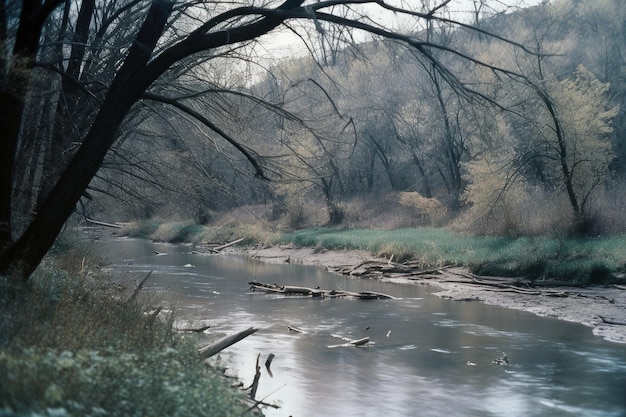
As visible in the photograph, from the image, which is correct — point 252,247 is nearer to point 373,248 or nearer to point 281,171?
point 373,248

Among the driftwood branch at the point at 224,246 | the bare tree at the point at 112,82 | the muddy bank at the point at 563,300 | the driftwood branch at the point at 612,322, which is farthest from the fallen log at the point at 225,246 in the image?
the bare tree at the point at 112,82

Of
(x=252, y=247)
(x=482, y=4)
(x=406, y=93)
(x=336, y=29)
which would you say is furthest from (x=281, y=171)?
(x=406, y=93)

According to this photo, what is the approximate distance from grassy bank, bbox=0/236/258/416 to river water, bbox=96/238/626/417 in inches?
120

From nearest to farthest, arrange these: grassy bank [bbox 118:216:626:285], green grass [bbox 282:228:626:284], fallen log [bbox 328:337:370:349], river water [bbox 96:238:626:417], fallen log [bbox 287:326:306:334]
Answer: river water [bbox 96:238:626:417] → fallen log [bbox 328:337:370:349] → fallen log [bbox 287:326:306:334] → green grass [bbox 282:228:626:284] → grassy bank [bbox 118:216:626:285]

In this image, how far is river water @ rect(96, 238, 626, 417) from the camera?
11.0 meters

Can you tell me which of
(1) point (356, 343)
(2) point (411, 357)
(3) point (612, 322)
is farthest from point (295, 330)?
(3) point (612, 322)

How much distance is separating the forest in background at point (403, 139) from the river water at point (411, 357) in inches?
112

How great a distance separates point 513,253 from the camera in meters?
25.5

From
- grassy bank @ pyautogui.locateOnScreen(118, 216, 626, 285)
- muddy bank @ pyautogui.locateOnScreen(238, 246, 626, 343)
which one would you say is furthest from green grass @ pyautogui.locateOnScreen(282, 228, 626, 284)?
muddy bank @ pyautogui.locateOnScreen(238, 246, 626, 343)

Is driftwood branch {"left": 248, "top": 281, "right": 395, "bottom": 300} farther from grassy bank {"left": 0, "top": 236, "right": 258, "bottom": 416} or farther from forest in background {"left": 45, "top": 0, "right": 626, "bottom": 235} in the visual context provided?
grassy bank {"left": 0, "top": 236, "right": 258, "bottom": 416}

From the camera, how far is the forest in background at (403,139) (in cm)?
1106

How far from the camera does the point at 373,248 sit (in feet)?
111

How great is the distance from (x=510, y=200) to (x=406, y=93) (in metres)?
23.6

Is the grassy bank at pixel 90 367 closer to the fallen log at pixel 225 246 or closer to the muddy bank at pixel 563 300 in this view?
the muddy bank at pixel 563 300
